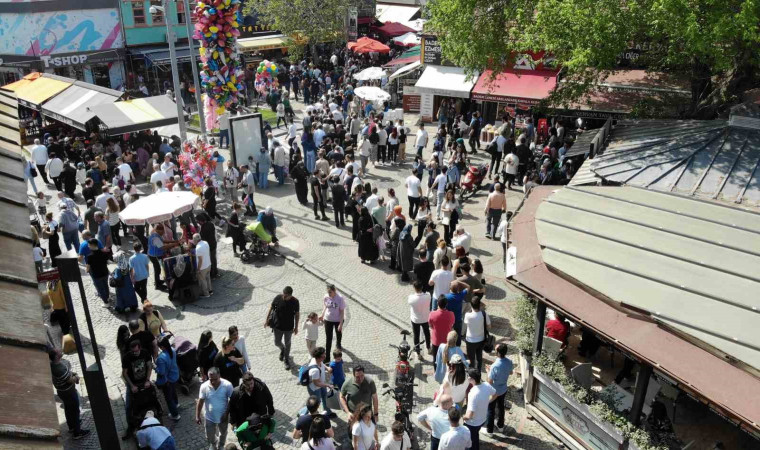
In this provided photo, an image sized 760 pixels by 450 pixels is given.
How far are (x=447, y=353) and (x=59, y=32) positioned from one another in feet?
94.6

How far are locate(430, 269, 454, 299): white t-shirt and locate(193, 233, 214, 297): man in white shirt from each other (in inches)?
176

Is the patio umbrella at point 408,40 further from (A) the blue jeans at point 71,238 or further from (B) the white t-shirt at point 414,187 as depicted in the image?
(A) the blue jeans at point 71,238

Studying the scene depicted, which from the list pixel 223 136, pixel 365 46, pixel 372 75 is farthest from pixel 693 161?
pixel 365 46

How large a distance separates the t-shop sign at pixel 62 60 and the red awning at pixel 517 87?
20.0 meters

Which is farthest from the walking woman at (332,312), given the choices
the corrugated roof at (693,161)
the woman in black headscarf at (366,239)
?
the corrugated roof at (693,161)

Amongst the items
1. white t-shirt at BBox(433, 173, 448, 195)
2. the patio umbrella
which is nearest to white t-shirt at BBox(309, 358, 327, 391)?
white t-shirt at BBox(433, 173, 448, 195)

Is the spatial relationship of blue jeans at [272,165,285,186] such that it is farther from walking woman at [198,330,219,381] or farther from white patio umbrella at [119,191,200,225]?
walking woman at [198,330,219,381]

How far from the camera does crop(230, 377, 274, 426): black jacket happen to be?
24.2 feet

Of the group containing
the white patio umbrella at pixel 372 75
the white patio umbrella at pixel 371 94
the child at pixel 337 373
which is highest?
the white patio umbrella at pixel 372 75

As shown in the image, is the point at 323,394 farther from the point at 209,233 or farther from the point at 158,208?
the point at 158,208

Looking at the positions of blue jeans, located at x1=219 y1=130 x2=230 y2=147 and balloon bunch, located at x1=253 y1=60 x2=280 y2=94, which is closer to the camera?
blue jeans, located at x1=219 y1=130 x2=230 y2=147

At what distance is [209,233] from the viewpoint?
12.4m

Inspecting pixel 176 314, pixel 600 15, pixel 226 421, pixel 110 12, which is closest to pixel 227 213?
pixel 176 314

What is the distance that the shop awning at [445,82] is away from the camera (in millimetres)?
23594
